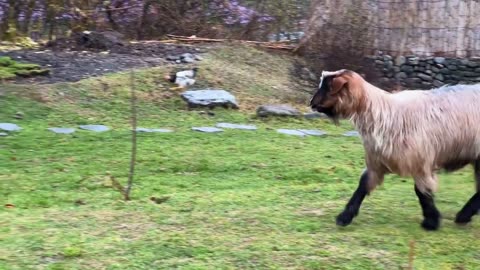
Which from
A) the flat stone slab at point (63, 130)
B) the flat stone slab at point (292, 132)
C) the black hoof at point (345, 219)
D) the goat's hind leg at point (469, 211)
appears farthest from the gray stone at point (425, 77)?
the black hoof at point (345, 219)

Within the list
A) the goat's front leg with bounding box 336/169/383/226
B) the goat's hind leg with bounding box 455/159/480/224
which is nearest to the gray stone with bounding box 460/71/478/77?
the goat's hind leg with bounding box 455/159/480/224

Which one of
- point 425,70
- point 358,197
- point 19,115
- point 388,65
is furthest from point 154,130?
point 425,70

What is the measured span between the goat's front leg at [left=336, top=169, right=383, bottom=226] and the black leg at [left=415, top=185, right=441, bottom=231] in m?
0.31

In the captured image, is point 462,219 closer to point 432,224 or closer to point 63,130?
point 432,224

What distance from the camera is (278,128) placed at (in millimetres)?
10031

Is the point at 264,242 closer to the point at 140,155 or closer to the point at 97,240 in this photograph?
the point at 97,240

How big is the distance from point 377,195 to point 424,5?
23.9 ft

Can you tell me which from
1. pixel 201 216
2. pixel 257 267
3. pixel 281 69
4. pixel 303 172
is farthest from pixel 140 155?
pixel 281 69

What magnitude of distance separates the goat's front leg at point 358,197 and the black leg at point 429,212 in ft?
1.02

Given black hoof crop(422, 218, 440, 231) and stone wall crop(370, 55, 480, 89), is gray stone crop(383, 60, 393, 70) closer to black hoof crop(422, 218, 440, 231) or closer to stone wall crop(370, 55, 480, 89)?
stone wall crop(370, 55, 480, 89)

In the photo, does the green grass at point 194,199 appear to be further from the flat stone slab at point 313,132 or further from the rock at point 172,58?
the rock at point 172,58

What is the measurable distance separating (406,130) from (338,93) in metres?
0.55

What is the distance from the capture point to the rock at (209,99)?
1065 cm

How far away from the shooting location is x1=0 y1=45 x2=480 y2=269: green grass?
4992 mm
